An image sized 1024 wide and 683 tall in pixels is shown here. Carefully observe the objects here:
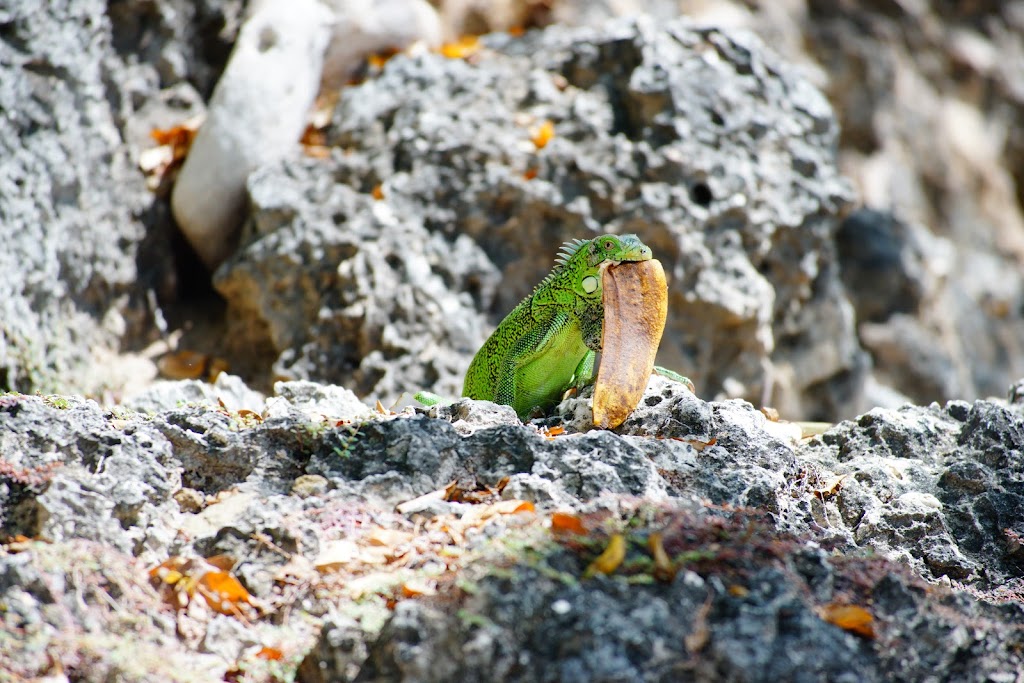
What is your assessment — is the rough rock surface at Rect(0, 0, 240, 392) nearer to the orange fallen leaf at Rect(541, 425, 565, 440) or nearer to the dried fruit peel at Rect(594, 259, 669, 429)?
the orange fallen leaf at Rect(541, 425, 565, 440)

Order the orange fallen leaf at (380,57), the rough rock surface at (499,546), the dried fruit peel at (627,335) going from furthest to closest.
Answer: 1. the orange fallen leaf at (380,57)
2. the dried fruit peel at (627,335)
3. the rough rock surface at (499,546)

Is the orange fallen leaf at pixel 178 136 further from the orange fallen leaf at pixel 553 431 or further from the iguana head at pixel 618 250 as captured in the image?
the orange fallen leaf at pixel 553 431

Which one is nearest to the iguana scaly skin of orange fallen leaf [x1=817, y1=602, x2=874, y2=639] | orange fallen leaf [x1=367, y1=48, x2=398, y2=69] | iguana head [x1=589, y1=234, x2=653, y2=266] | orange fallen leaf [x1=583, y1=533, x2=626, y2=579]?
iguana head [x1=589, y1=234, x2=653, y2=266]

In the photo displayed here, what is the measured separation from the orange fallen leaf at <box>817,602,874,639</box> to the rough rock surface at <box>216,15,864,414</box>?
13.3 feet

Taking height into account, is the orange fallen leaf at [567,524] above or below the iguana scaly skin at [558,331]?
above

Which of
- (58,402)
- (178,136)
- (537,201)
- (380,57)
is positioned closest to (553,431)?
(58,402)

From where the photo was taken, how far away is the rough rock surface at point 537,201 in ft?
22.4

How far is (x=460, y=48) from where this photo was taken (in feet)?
26.9

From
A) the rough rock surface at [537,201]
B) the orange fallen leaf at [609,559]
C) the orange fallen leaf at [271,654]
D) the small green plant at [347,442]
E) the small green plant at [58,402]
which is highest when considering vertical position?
the small green plant at [58,402]

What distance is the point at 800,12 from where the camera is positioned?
12484 millimetres

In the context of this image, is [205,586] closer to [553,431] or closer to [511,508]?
[511,508]

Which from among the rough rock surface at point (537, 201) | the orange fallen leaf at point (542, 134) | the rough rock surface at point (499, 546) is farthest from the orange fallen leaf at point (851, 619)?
the orange fallen leaf at point (542, 134)

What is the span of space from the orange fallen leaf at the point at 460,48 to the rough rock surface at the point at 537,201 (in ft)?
0.85

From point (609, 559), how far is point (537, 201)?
4.72m
